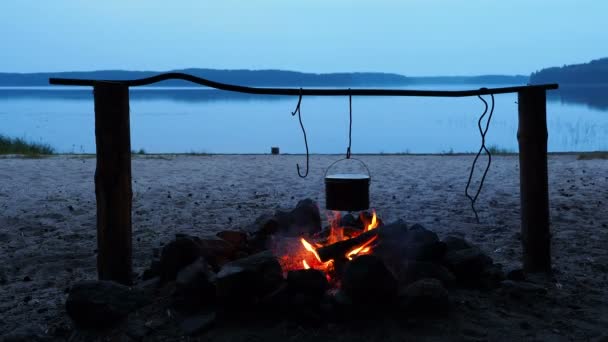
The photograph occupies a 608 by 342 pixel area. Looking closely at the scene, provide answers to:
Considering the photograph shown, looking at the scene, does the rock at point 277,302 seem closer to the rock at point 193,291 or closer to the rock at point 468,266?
the rock at point 193,291

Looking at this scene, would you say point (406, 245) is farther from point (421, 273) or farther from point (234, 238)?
point (234, 238)

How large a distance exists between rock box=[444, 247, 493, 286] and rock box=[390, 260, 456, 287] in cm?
11

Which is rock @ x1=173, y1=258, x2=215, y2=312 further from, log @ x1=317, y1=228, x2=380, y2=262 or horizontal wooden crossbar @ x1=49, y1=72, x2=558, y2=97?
horizontal wooden crossbar @ x1=49, y1=72, x2=558, y2=97

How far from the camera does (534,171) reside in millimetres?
4492

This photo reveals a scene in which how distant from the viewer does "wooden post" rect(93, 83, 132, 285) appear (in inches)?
160

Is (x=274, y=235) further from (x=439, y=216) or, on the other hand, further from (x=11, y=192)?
(x=11, y=192)

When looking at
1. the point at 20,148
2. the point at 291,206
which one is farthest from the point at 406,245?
the point at 20,148

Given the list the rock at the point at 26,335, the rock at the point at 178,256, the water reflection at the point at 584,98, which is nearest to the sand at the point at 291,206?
the rock at the point at 26,335

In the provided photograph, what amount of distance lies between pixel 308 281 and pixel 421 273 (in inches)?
33.8

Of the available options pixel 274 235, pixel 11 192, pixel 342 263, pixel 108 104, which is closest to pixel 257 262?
pixel 342 263

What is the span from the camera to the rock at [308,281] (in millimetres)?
3779

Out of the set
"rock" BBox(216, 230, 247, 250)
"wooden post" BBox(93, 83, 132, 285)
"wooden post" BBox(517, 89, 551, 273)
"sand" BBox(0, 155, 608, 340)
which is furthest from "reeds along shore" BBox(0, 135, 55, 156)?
"wooden post" BBox(517, 89, 551, 273)

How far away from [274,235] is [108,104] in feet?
5.36

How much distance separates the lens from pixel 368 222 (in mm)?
4824
